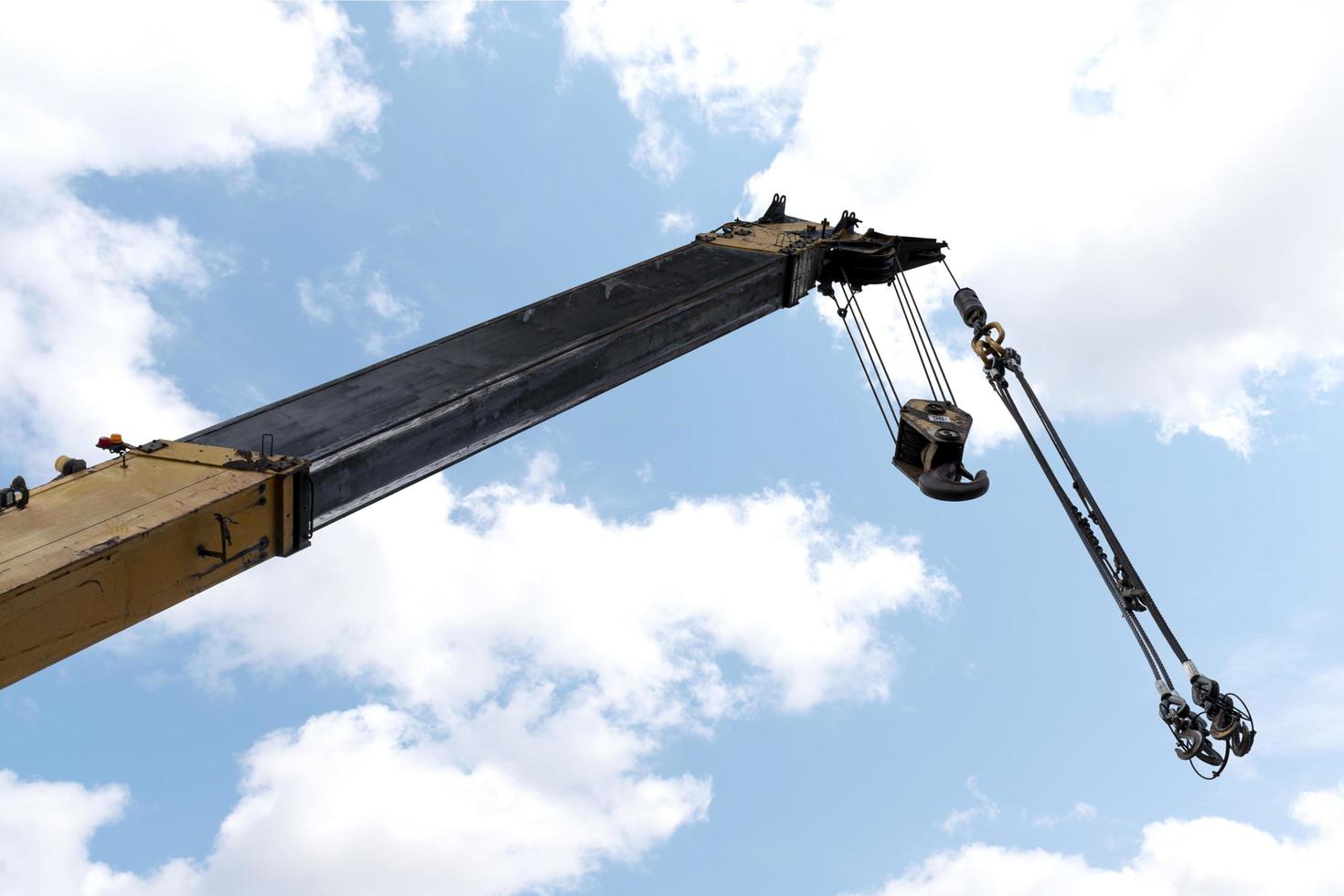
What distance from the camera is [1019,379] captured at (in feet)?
33.8

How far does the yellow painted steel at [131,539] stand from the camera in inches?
188

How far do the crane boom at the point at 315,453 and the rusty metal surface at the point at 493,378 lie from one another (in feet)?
0.05

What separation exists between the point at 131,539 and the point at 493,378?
3053mm

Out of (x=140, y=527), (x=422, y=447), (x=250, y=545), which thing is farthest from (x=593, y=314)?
(x=140, y=527)

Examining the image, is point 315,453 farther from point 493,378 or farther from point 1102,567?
point 1102,567

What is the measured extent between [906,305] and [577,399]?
5.03 metres

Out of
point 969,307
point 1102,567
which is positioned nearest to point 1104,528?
point 1102,567

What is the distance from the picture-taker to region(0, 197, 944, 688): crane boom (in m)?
4.98

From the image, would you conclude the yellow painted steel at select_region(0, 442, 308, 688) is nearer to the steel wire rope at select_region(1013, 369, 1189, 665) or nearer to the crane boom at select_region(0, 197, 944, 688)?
the crane boom at select_region(0, 197, 944, 688)

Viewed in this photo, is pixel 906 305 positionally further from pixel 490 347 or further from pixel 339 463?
pixel 339 463

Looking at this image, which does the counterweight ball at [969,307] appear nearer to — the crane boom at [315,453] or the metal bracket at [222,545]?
the crane boom at [315,453]

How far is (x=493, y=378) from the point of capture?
7707 millimetres

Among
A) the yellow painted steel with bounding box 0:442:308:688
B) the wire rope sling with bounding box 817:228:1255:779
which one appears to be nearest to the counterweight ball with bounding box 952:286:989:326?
the wire rope sling with bounding box 817:228:1255:779

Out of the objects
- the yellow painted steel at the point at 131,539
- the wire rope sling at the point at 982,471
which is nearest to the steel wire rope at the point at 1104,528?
the wire rope sling at the point at 982,471
